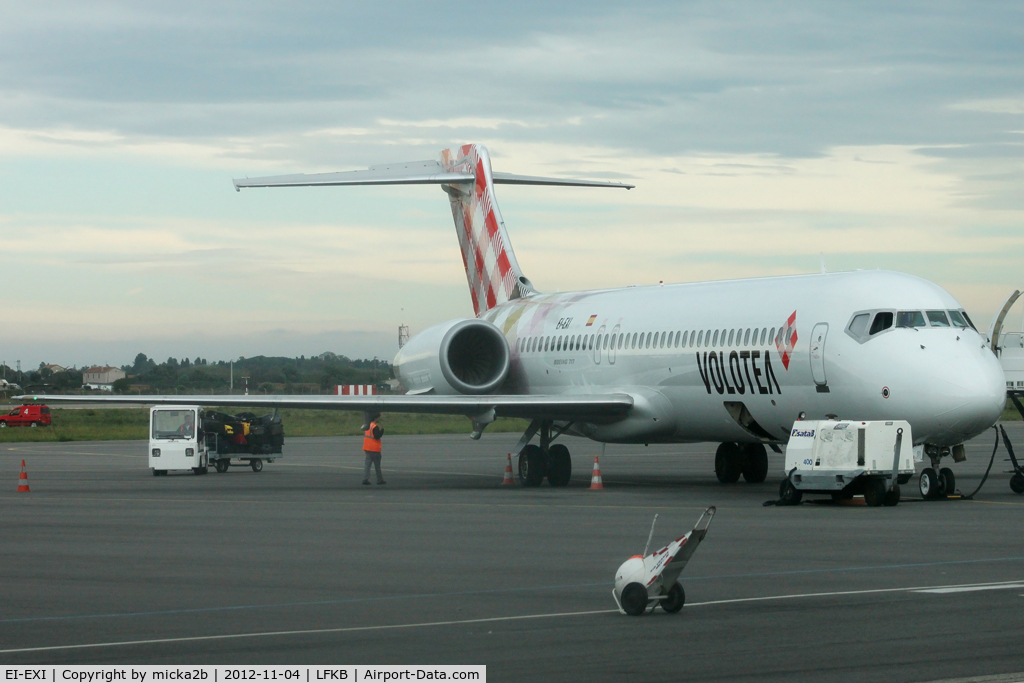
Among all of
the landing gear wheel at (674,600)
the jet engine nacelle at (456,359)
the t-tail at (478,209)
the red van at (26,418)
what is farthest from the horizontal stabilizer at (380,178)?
the red van at (26,418)

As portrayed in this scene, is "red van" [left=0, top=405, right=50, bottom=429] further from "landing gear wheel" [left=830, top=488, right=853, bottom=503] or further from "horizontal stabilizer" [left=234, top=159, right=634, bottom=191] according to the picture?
"landing gear wheel" [left=830, top=488, right=853, bottom=503]

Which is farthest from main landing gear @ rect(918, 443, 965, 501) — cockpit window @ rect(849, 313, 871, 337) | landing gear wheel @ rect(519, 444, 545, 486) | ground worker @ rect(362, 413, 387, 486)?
ground worker @ rect(362, 413, 387, 486)

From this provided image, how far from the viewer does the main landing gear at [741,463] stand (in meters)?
27.2

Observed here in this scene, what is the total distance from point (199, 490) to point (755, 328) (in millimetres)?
10743

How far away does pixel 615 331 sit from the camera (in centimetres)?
2692

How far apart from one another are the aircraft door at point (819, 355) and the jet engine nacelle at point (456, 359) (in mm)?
8990

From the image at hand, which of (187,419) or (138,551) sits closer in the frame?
(138,551)

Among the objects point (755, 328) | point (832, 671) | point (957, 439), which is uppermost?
point (755, 328)

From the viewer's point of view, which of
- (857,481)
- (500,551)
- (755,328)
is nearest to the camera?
(500,551)

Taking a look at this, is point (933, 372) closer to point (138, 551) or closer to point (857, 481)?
point (857, 481)

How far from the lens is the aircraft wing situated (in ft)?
82.0

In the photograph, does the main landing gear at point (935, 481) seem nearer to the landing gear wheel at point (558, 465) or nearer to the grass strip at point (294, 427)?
the landing gear wheel at point (558, 465)

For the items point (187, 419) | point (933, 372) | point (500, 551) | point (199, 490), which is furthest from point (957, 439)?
point (187, 419)

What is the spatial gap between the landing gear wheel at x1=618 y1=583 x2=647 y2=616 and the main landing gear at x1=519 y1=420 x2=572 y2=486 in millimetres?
17066
